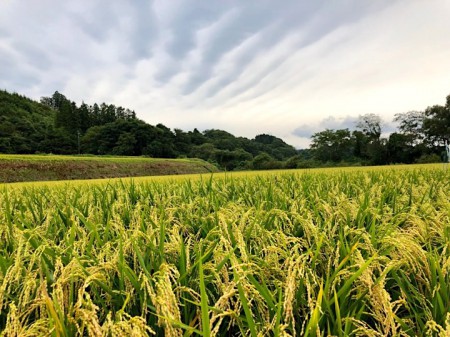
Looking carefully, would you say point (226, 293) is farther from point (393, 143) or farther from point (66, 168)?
point (393, 143)

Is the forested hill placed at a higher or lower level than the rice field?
higher

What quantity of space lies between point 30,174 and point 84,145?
54.6m

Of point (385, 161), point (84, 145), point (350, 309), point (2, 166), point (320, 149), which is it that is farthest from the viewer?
point (320, 149)

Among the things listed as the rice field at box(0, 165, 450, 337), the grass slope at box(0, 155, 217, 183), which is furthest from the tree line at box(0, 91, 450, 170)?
the rice field at box(0, 165, 450, 337)

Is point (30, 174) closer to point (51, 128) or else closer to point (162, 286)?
point (162, 286)

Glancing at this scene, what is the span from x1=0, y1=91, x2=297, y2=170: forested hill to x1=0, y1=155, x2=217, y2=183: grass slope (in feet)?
93.2

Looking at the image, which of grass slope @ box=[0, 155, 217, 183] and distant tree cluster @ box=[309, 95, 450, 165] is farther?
distant tree cluster @ box=[309, 95, 450, 165]

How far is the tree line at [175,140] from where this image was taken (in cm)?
6378

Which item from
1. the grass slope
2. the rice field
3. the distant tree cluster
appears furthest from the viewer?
the distant tree cluster

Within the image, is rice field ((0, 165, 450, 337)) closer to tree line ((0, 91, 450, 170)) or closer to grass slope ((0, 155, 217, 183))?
grass slope ((0, 155, 217, 183))

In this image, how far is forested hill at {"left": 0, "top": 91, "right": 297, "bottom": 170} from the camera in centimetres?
7238

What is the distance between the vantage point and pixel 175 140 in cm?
9300

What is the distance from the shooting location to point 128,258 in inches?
63.3

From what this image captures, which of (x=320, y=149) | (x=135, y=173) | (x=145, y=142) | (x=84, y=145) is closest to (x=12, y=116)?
(x=84, y=145)
